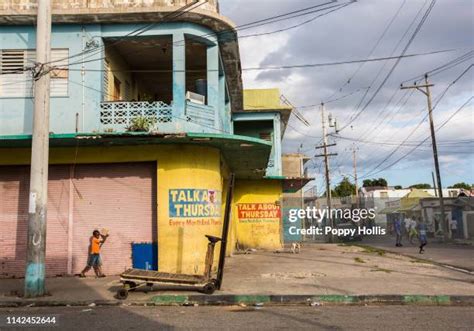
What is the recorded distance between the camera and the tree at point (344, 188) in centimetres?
8306

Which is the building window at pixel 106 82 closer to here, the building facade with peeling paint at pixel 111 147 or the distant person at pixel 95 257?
the building facade with peeling paint at pixel 111 147

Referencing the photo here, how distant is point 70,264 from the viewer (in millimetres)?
14016

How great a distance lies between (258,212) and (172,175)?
13056mm

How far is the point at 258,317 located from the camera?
8508mm

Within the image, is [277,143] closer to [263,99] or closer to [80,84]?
[263,99]

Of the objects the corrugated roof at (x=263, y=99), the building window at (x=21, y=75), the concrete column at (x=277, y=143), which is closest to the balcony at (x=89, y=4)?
the building window at (x=21, y=75)

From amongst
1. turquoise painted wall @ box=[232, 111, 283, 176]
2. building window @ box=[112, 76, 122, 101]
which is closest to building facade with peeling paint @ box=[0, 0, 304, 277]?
building window @ box=[112, 76, 122, 101]

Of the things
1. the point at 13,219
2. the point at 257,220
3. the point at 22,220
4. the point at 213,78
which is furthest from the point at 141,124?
the point at 257,220

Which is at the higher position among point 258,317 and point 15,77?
point 15,77

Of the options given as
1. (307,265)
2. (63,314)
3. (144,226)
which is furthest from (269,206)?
(63,314)

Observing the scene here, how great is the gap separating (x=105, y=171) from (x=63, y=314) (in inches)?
239

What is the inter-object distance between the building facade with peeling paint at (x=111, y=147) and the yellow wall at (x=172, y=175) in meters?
0.03

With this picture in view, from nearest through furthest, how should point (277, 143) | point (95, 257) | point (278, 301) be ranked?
point (278, 301) → point (95, 257) → point (277, 143)

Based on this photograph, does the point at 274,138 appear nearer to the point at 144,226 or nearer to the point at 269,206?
the point at 269,206
